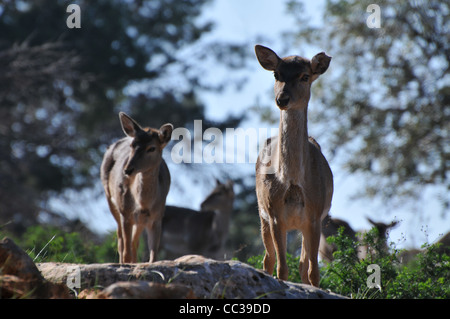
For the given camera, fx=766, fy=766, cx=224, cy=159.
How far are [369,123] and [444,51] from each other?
2746 millimetres

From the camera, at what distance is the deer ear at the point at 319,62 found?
7.70 metres

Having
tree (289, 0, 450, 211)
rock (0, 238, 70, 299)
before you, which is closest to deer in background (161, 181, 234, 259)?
tree (289, 0, 450, 211)

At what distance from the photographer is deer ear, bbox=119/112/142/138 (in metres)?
10.7

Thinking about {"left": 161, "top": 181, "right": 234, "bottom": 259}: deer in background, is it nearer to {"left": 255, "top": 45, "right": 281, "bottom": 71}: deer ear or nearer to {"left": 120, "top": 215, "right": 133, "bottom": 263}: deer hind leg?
{"left": 120, "top": 215, "right": 133, "bottom": 263}: deer hind leg

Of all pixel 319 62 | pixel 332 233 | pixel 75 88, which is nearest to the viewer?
pixel 319 62

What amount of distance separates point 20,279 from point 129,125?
18.3ft

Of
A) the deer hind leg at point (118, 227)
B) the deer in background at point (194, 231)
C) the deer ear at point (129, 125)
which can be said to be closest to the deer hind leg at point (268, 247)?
the deer hind leg at point (118, 227)

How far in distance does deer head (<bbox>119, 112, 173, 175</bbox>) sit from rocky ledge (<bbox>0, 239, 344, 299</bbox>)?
3811 millimetres

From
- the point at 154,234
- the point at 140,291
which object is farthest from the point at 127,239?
the point at 140,291

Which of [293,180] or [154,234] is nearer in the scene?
[293,180]

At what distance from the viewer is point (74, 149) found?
2453 centimetres

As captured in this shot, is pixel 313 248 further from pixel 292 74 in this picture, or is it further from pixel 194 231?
pixel 194 231

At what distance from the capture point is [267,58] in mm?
7875
